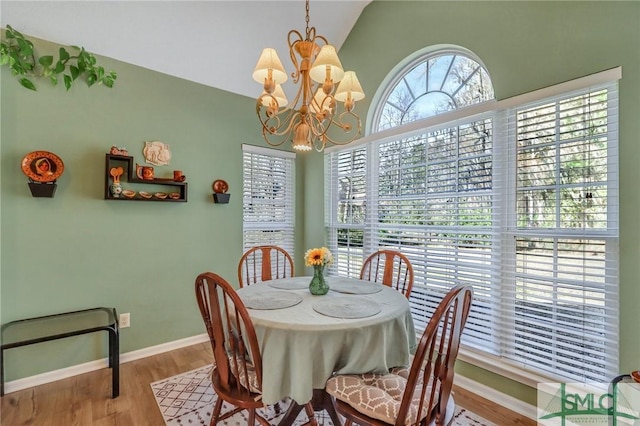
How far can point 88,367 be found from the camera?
2.46m

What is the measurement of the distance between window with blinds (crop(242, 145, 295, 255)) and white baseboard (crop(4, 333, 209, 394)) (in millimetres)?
1113

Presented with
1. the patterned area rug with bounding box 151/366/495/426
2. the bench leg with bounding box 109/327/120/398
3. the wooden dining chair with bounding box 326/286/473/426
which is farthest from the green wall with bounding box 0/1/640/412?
the wooden dining chair with bounding box 326/286/473/426

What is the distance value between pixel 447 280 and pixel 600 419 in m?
1.09

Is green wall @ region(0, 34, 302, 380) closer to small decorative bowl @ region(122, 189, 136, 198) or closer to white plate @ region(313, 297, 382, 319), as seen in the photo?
small decorative bowl @ region(122, 189, 136, 198)

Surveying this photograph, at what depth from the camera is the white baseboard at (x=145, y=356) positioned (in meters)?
1.96

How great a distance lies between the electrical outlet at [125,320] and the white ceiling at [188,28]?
7.27 ft

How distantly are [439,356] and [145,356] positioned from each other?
8.69 ft

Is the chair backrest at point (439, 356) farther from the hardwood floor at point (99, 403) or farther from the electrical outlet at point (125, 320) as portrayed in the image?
the electrical outlet at point (125, 320)

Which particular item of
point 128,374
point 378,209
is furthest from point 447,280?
point 128,374

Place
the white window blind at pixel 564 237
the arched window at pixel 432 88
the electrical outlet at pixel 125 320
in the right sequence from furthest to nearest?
1. the electrical outlet at pixel 125 320
2. the arched window at pixel 432 88
3. the white window blind at pixel 564 237

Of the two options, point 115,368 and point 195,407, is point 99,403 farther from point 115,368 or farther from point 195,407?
point 195,407

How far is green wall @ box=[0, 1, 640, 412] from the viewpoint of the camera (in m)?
1.67

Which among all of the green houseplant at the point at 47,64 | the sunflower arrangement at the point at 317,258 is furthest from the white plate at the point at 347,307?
the green houseplant at the point at 47,64

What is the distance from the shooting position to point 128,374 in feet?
7.96
